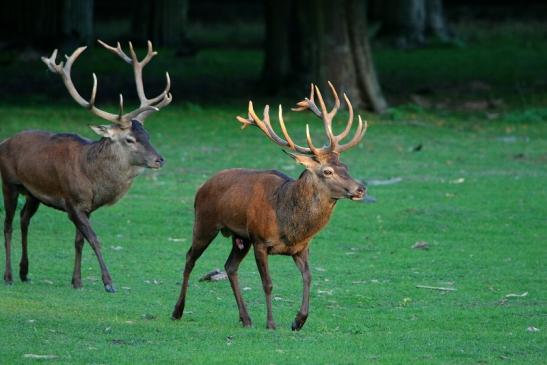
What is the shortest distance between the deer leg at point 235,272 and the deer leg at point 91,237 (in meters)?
1.70

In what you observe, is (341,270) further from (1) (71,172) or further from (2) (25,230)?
(2) (25,230)

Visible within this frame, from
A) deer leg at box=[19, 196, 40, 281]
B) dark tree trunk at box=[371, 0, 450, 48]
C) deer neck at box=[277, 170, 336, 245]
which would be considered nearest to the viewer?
deer neck at box=[277, 170, 336, 245]

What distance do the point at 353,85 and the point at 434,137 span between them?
117 inches

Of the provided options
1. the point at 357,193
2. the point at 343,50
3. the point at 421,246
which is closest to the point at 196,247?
the point at 357,193

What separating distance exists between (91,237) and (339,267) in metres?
2.90

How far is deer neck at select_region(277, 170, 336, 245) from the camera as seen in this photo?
10.1m

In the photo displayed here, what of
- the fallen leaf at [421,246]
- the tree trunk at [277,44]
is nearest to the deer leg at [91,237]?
the fallen leaf at [421,246]

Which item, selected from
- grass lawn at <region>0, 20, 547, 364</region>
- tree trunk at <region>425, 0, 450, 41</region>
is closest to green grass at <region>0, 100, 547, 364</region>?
grass lawn at <region>0, 20, 547, 364</region>

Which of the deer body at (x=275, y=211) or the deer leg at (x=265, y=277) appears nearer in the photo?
the deer leg at (x=265, y=277)

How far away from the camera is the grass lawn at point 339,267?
9273 millimetres

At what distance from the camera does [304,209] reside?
10055 millimetres

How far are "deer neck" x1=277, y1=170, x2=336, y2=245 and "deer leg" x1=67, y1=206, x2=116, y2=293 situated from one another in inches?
89.4

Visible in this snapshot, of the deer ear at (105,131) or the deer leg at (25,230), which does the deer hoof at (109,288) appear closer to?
the deer leg at (25,230)

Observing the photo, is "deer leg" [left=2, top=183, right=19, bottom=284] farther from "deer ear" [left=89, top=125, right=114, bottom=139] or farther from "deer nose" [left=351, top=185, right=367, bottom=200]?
"deer nose" [left=351, top=185, right=367, bottom=200]
